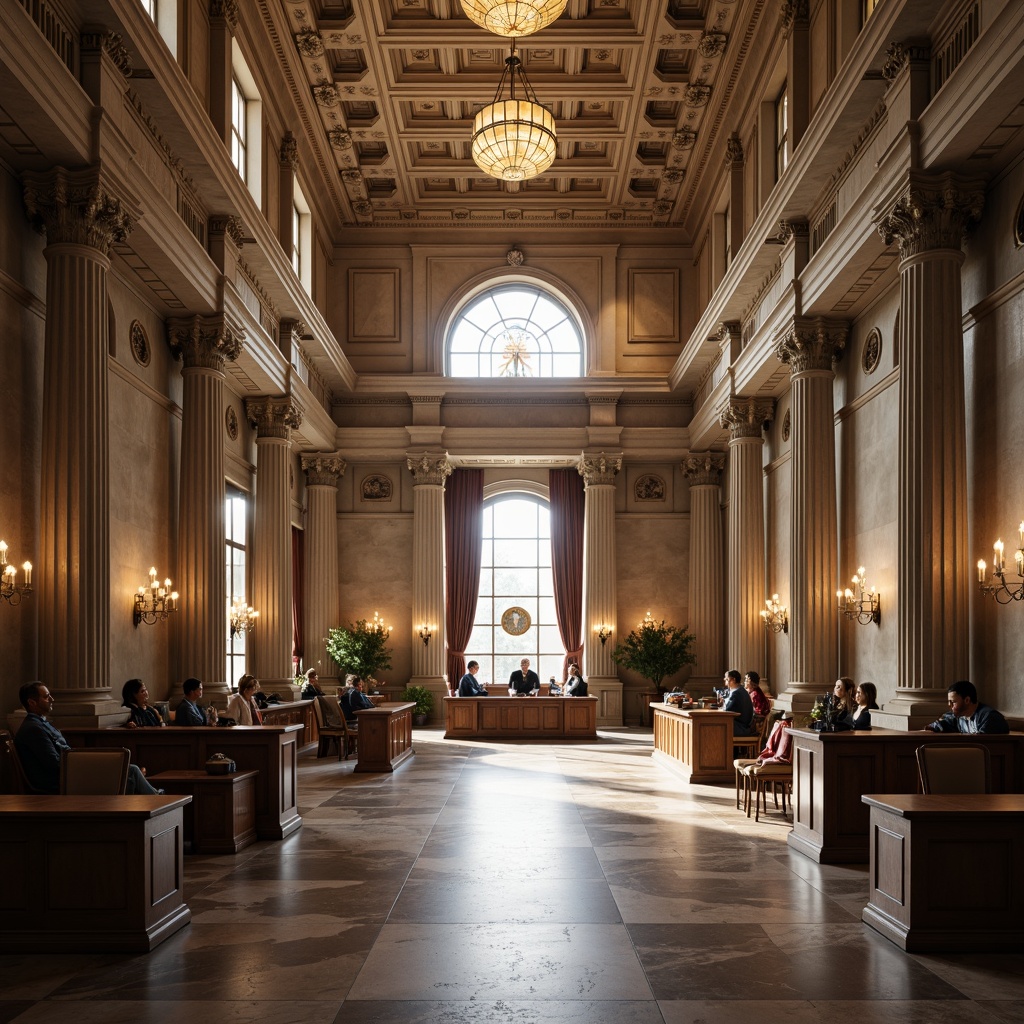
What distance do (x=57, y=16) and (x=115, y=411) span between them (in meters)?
4.19

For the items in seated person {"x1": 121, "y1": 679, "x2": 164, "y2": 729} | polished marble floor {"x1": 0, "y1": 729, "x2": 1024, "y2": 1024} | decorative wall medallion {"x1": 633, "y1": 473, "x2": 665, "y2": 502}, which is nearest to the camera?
polished marble floor {"x1": 0, "y1": 729, "x2": 1024, "y2": 1024}

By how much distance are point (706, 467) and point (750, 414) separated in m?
5.02

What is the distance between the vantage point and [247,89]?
1622 centimetres

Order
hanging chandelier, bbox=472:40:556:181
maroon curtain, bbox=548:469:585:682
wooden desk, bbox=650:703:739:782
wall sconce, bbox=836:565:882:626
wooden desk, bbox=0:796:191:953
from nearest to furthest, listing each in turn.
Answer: wooden desk, bbox=0:796:191:953
wall sconce, bbox=836:565:882:626
wooden desk, bbox=650:703:739:782
hanging chandelier, bbox=472:40:556:181
maroon curtain, bbox=548:469:585:682

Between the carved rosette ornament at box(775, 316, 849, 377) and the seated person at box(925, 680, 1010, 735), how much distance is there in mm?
6345

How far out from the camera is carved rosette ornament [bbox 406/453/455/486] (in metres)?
24.0

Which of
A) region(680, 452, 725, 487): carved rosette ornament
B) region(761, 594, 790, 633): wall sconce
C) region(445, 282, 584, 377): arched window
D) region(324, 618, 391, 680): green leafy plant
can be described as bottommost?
region(324, 618, 391, 680): green leafy plant

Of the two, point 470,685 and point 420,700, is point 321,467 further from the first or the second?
point 470,685

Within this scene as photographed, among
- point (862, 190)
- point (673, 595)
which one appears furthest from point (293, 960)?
point (673, 595)

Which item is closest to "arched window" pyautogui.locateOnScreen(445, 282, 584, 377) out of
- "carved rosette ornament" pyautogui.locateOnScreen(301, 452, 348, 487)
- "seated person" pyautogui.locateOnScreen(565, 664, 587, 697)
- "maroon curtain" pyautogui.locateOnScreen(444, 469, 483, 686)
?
"maroon curtain" pyautogui.locateOnScreen(444, 469, 483, 686)

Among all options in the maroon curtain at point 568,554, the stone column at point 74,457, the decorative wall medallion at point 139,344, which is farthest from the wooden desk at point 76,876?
the maroon curtain at point 568,554

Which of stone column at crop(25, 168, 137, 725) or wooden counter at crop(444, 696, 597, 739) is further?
wooden counter at crop(444, 696, 597, 739)

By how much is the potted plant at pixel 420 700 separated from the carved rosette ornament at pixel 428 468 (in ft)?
15.0

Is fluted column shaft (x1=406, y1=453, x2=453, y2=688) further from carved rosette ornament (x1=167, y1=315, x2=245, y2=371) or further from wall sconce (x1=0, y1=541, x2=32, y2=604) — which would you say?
wall sconce (x1=0, y1=541, x2=32, y2=604)
